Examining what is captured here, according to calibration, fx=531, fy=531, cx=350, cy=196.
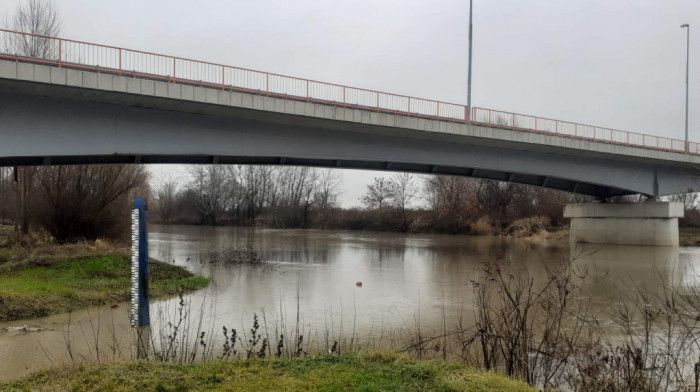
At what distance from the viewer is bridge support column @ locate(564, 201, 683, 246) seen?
39.0 m

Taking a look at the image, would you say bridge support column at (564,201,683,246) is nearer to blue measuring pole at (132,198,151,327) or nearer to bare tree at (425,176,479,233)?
bare tree at (425,176,479,233)

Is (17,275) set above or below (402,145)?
below

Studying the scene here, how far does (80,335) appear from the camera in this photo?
9.51 metres

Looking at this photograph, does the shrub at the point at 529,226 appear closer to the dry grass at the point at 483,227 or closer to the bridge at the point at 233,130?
the dry grass at the point at 483,227

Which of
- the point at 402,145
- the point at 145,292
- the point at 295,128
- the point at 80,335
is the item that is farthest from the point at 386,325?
the point at 402,145

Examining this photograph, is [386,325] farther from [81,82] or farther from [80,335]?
[81,82]

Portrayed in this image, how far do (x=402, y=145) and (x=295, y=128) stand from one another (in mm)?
6249

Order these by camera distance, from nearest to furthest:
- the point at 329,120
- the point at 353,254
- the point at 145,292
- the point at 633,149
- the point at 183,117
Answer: the point at 145,292
the point at 183,117
the point at 329,120
the point at 353,254
the point at 633,149

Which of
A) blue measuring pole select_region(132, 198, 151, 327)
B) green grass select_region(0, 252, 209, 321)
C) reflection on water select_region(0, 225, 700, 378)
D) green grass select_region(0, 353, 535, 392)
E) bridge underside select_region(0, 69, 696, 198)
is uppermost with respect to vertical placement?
bridge underside select_region(0, 69, 696, 198)

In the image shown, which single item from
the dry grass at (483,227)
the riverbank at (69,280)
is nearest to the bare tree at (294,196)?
the dry grass at (483,227)

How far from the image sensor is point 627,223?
40750 millimetres

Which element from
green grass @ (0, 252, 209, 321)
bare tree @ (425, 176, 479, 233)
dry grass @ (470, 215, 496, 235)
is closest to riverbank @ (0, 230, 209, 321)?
green grass @ (0, 252, 209, 321)

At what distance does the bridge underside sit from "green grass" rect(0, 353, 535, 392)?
14.6 m

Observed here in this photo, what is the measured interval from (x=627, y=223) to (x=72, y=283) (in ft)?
128
